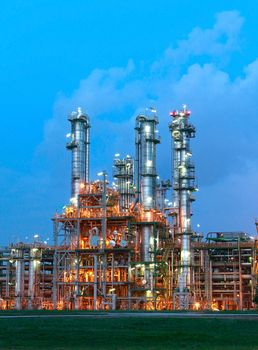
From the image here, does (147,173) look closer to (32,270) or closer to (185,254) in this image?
(185,254)

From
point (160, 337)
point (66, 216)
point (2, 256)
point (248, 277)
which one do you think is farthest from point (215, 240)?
point (160, 337)

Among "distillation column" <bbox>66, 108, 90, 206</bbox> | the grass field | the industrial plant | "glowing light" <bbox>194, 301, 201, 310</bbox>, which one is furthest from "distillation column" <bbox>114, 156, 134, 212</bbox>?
the grass field

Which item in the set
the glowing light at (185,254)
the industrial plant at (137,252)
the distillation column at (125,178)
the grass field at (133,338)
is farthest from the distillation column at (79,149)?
the grass field at (133,338)

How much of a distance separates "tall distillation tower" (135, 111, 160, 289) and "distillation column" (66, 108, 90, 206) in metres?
7.67

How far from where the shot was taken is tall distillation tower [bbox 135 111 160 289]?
92.7 metres

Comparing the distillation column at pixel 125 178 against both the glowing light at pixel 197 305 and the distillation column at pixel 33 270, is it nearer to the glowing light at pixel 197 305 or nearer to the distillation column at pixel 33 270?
the distillation column at pixel 33 270

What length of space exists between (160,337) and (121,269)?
6219 cm

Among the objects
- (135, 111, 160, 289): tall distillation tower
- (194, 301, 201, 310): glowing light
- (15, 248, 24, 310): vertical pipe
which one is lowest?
(194, 301, 201, 310): glowing light

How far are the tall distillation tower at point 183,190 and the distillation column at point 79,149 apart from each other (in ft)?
43.1

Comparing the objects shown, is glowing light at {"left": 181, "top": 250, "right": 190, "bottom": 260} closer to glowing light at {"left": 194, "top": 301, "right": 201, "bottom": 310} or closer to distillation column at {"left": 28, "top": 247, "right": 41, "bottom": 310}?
glowing light at {"left": 194, "top": 301, "right": 201, "bottom": 310}

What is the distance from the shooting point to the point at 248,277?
101 meters

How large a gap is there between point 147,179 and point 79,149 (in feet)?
36.0

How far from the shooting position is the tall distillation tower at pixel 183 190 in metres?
96.0

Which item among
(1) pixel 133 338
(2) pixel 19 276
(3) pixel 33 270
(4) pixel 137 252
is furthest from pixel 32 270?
(1) pixel 133 338
